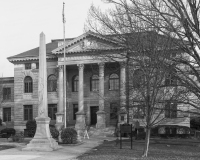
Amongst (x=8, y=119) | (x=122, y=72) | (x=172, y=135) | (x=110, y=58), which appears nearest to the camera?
(x=110, y=58)

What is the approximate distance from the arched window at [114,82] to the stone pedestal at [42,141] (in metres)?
26.5

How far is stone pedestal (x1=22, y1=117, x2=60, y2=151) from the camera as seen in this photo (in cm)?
2038

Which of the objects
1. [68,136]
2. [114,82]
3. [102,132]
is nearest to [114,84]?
[114,82]

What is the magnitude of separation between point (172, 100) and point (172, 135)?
2089 centimetres

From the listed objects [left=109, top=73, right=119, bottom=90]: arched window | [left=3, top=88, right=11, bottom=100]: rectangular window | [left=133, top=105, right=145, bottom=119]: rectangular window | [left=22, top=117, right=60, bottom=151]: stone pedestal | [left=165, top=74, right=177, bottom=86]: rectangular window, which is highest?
[left=109, top=73, right=119, bottom=90]: arched window

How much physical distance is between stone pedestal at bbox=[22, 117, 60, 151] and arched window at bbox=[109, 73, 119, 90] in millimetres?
26501

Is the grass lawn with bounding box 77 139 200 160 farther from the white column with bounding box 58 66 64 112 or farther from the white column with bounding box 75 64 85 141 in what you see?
the white column with bounding box 58 66 64 112

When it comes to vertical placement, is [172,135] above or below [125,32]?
below

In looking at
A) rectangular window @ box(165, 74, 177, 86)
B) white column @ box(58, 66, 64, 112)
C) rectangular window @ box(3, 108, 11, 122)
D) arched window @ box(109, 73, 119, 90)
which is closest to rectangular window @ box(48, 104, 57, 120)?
white column @ box(58, 66, 64, 112)

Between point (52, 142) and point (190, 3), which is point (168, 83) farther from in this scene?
point (52, 142)

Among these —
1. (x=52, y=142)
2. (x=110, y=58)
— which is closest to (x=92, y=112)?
(x=52, y=142)

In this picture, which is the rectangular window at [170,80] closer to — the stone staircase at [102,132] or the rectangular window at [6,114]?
the stone staircase at [102,132]

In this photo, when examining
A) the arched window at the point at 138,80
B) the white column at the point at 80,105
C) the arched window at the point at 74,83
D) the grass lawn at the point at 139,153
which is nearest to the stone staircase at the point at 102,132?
the white column at the point at 80,105

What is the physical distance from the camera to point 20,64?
50.5m
